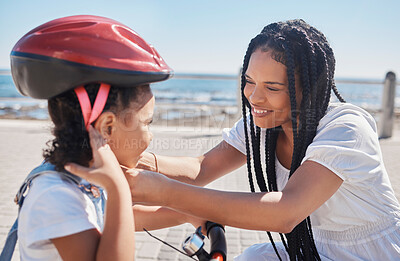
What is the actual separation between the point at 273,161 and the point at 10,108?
19026 mm

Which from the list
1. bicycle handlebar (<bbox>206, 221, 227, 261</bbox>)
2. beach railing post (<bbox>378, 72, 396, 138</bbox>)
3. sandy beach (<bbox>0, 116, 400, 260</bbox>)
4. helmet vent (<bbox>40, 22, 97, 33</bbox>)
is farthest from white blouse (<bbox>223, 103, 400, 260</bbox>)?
beach railing post (<bbox>378, 72, 396, 138</bbox>)

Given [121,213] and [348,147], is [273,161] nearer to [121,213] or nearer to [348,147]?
[348,147]

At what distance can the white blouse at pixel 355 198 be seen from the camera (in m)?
1.46

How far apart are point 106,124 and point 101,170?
28 cm

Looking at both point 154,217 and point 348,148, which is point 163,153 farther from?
point 348,148

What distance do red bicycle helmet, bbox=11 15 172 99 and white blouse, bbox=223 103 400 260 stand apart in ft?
2.58

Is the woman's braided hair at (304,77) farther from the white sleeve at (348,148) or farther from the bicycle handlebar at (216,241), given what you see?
the bicycle handlebar at (216,241)

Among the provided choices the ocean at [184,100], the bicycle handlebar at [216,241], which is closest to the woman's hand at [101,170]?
the bicycle handlebar at [216,241]

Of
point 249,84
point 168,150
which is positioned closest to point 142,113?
point 249,84

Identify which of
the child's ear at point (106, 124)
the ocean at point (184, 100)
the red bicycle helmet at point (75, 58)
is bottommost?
the ocean at point (184, 100)

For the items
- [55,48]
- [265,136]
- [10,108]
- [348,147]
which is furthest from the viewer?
[10,108]

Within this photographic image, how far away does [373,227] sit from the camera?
5.39ft

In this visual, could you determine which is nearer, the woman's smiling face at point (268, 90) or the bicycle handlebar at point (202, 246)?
the bicycle handlebar at point (202, 246)

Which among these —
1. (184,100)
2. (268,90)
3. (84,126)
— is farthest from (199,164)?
(184,100)
